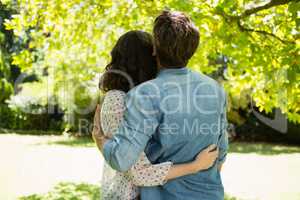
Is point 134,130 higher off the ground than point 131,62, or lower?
lower

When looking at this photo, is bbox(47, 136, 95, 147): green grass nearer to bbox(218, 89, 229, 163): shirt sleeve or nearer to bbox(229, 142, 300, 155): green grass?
bbox(229, 142, 300, 155): green grass

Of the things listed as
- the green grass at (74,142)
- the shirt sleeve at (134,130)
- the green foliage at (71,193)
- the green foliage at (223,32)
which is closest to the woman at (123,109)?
the shirt sleeve at (134,130)

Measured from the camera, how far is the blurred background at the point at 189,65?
15.4ft

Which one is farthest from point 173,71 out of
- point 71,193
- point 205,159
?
point 71,193

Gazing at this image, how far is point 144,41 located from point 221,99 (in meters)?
0.44

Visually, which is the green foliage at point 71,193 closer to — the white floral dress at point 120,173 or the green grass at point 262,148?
the white floral dress at point 120,173

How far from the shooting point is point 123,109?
2051 mm

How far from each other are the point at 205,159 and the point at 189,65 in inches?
179

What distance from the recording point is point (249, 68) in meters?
5.39

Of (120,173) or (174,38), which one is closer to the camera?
(174,38)

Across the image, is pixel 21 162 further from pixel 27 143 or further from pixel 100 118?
pixel 100 118

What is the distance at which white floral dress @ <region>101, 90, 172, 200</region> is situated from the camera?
1.99 m

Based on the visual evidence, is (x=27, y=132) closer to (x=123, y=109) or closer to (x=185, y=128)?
(x=123, y=109)

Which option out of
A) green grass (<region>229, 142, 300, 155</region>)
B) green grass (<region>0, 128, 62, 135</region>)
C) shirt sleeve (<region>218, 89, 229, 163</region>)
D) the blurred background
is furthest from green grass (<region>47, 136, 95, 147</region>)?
shirt sleeve (<region>218, 89, 229, 163</region>)
